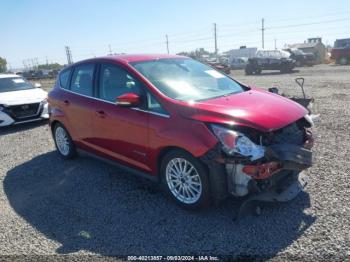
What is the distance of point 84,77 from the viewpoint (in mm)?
5422

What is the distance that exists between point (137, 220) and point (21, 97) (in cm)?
707

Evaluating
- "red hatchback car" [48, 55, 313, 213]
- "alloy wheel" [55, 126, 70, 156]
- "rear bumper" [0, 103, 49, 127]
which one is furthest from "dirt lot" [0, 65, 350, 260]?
"rear bumper" [0, 103, 49, 127]

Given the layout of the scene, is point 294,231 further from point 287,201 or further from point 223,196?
point 223,196

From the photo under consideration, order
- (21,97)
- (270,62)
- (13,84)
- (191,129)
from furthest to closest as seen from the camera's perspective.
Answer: (270,62) < (13,84) < (21,97) < (191,129)

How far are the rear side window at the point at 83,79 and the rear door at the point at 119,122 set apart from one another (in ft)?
0.90

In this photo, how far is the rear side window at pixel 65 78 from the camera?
5.92 meters

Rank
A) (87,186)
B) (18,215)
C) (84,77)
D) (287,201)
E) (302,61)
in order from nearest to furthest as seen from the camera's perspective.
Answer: (287,201) < (18,215) < (87,186) < (84,77) < (302,61)

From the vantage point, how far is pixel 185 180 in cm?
385

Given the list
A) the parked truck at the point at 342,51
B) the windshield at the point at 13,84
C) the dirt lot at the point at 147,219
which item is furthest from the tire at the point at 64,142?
the parked truck at the point at 342,51

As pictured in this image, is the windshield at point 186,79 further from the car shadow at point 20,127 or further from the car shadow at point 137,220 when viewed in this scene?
the car shadow at point 20,127

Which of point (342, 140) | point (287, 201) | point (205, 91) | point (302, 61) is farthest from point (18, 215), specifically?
point (302, 61)

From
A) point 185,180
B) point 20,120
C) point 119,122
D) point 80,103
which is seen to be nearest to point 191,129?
point 185,180

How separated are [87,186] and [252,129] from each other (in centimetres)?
267

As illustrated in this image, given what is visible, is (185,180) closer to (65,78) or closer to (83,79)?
(83,79)
